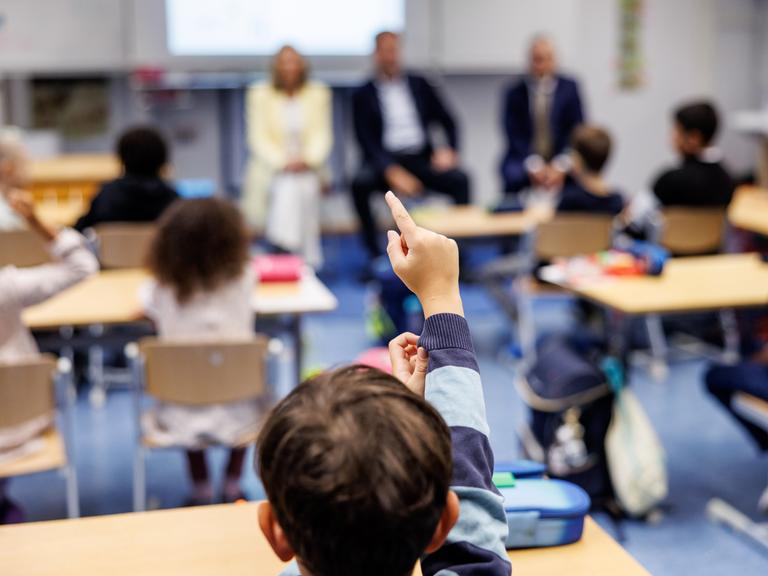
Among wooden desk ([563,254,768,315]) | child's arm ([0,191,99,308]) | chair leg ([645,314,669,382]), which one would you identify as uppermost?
child's arm ([0,191,99,308])

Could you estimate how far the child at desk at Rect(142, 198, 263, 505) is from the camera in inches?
118

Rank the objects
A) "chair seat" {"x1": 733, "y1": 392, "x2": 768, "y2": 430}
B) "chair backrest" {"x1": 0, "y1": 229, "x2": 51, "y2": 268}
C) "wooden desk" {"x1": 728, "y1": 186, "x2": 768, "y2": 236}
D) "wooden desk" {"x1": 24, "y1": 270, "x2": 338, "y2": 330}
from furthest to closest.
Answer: "wooden desk" {"x1": 728, "y1": 186, "x2": 768, "y2": 236}
"chair backrest" {"x1": 0, "y1": 229, "x2": 51, "y2": 268}
"wooden desk" {"x1": 24, "y1": 270, "x2": 338, "y2": 330}
"chair seat" {"x1": 733, "y1": 392, "x2": 768, "y2": 430}

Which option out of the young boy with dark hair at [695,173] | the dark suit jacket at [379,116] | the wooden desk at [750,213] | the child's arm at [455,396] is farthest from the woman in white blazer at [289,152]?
the child's arm at [455,396]

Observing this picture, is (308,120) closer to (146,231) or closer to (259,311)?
(146,231)

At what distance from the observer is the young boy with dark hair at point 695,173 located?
4.77 meters

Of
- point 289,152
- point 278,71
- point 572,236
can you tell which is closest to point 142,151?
point 572,236

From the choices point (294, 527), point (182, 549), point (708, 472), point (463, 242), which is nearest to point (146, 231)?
point (463, 242)

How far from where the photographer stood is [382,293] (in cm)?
485

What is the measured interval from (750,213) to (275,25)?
365cm

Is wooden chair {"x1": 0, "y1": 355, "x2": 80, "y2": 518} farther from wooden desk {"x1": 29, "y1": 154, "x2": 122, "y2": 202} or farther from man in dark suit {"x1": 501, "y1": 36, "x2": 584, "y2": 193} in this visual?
man in dark suit {"x1": 501, "y1": 36, "x2": 584, "y2": 193}

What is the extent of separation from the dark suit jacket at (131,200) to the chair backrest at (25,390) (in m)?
1.73

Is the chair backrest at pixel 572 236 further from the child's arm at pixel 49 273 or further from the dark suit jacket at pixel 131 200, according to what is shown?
the child's arm at pixel 49 273

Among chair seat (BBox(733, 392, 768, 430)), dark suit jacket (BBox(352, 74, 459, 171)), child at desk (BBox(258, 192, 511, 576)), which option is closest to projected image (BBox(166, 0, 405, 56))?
dark suit jacket (BBox(352, 74, 459, 171))

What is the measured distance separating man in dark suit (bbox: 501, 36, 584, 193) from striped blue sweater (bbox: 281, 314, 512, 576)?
545 cm
